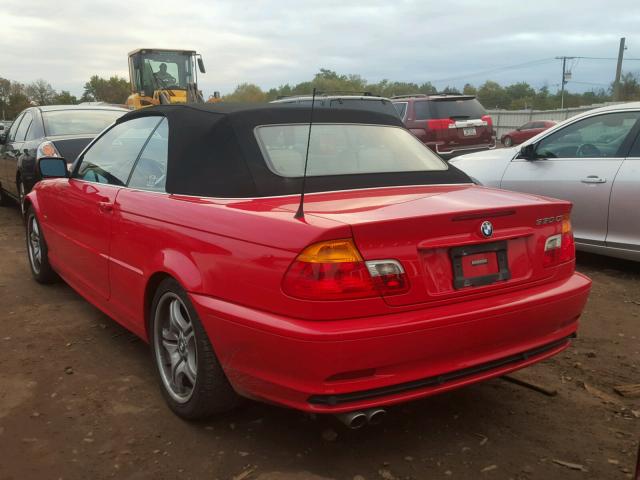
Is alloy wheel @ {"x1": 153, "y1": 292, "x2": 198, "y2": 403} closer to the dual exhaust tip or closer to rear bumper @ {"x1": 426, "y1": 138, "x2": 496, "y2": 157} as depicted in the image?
the dual exhaust tip

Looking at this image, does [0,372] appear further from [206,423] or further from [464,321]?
[464,321]

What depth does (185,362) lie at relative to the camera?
122 inches

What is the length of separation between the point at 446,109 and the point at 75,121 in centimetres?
710

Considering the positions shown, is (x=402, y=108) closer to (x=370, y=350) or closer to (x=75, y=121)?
(x=75, y=121)

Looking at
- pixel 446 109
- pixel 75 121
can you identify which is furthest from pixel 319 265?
pixel 446 109

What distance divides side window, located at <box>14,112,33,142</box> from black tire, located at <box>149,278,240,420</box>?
655cm

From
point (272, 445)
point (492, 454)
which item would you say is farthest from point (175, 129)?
point (492, 454)

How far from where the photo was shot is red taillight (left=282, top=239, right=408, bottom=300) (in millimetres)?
2369

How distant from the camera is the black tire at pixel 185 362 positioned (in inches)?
111

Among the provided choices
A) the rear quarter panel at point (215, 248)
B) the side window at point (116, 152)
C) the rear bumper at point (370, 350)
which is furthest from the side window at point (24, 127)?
the rear bumper at point (370, 350)

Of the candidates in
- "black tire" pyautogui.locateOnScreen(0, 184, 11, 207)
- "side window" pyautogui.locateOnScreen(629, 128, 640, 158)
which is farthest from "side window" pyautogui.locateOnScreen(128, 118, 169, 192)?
"black tire" pyautogui.locateOnScreen(0, 184, 11, 207)

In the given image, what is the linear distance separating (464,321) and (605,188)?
12.5 ft

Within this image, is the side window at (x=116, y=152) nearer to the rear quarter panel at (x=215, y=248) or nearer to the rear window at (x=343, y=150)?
the rear quarter panel at (x=215, y=248)

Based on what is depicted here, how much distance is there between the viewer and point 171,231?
119 inches
